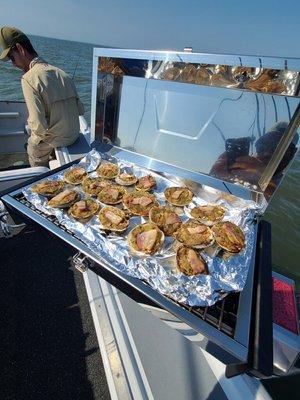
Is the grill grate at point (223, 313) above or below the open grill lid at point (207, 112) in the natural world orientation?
below

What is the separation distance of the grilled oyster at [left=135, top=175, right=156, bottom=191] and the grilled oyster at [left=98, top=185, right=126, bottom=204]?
0.17m

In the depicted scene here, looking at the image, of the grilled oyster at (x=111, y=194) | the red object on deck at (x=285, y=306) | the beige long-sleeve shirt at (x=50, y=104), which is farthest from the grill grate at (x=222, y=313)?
the beige long-sleeve shirt at (x=50, y=104)

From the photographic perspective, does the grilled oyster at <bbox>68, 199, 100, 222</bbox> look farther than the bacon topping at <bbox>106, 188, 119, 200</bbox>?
No

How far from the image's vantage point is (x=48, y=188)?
7.91ft

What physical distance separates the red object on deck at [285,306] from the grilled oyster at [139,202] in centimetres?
134

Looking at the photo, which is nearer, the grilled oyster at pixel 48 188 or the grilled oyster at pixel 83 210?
the grilled oyster at pixel 83 210

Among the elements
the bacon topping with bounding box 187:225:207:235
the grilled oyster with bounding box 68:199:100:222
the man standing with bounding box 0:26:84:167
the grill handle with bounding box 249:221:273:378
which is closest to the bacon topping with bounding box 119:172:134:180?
the grilled oyster with bounding box 68:199:100:222

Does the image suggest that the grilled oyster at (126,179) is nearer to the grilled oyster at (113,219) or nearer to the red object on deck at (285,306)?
the grilled oyster at (113,219)

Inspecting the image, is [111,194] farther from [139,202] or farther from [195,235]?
[195,235]

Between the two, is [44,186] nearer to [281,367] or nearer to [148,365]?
[148,365]

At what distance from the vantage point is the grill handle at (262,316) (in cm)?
121

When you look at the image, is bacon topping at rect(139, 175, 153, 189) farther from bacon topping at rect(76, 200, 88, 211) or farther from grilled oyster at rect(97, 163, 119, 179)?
bacon topping at rect(76, 200, 88, 211)

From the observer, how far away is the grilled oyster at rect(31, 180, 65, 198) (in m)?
2.35

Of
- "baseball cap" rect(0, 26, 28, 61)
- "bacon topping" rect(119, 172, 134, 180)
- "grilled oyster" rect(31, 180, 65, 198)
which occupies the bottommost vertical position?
"grilled oyster" rect(31, 180, 65, 198)
